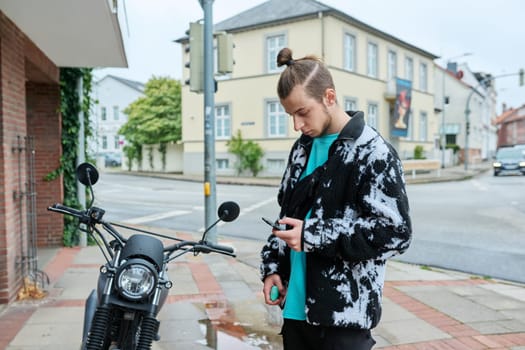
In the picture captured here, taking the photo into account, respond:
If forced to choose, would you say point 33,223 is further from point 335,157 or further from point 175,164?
point 175,164

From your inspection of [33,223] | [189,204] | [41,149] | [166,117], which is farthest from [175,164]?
[33,223]

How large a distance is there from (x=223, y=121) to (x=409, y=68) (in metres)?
14.0

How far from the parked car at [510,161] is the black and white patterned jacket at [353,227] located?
3054 cm

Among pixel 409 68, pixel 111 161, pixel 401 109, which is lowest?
pixel 111 161

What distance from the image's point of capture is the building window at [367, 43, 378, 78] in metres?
30.4

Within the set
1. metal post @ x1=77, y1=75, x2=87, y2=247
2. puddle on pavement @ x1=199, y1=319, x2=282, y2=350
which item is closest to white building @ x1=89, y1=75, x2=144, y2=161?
metal post @ x1=77, y1=75, x2=87, y2=247

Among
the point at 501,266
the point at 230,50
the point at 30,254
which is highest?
the point at 230,50

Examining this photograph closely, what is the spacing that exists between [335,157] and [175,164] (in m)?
33.9

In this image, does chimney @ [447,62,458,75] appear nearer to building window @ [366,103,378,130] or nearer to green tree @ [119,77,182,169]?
building window @ [366,103,378,130]

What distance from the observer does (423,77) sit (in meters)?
37.7

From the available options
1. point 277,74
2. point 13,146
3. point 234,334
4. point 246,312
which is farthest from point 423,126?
point 234,334

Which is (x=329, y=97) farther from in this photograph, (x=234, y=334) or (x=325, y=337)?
(x=234, y=334)

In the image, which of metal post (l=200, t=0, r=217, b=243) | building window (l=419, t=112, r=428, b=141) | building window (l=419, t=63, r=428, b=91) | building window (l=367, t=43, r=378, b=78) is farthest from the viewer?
building window (l=419, t=112, r=428, b=141)

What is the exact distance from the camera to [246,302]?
17.7ft
